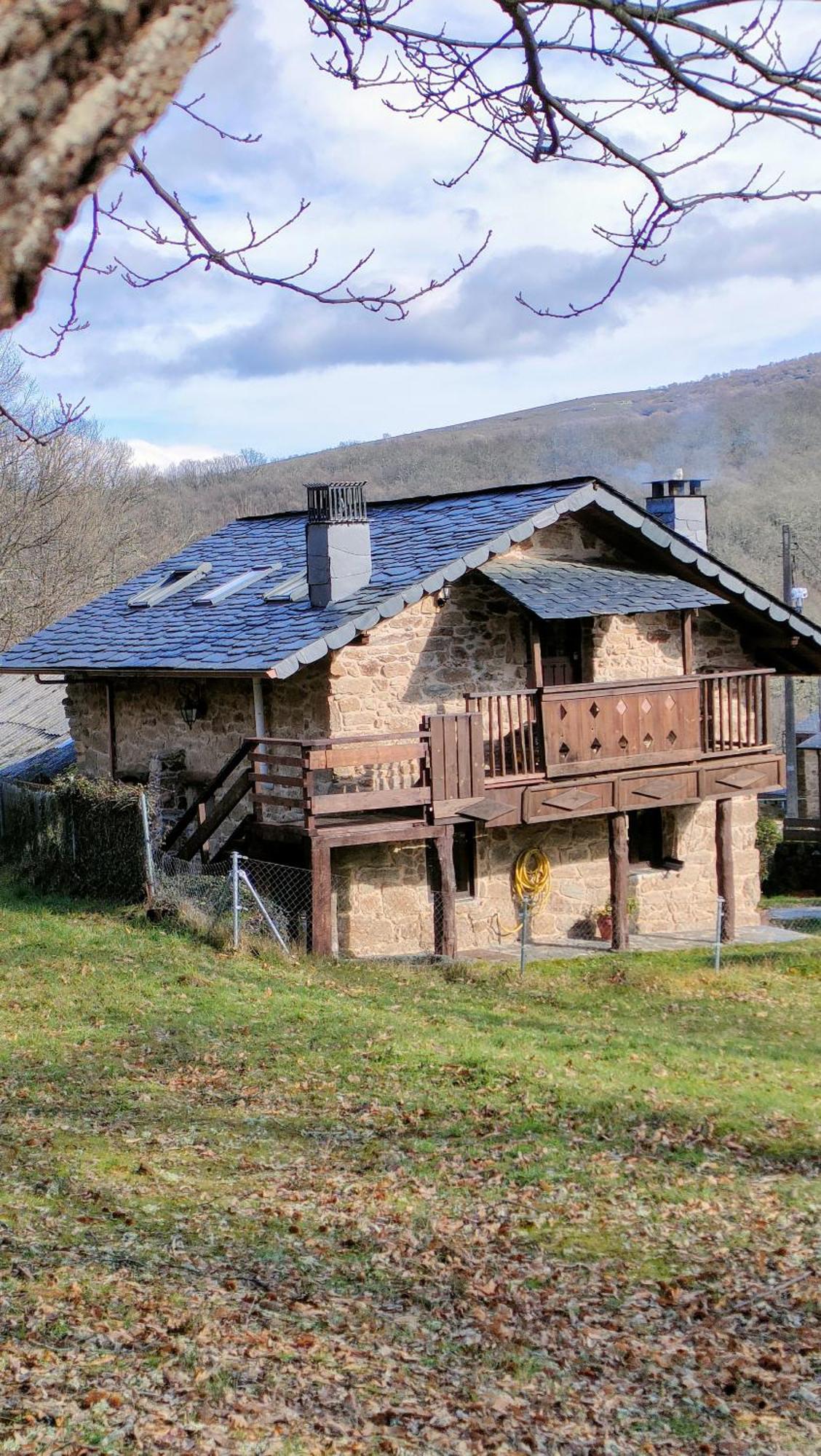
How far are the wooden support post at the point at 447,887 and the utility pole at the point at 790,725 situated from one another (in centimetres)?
1630

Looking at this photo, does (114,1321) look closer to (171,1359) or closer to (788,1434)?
(171,1359)

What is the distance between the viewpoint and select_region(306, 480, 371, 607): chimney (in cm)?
1723

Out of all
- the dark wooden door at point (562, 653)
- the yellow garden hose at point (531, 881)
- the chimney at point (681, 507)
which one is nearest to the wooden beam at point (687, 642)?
the dark wooden door at point (562, 653)

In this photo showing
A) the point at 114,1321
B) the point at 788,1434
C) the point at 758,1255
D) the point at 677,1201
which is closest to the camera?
the point at 788,1434

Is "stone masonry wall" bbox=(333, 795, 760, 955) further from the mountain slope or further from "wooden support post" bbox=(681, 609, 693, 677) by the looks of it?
the mountain slope

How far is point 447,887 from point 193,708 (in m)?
4.47

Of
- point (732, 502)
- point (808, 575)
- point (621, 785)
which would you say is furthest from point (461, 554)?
point (732, 502)

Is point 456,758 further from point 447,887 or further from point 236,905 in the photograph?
point 236,905

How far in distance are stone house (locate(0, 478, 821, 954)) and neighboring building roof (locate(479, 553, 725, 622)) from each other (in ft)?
0.16

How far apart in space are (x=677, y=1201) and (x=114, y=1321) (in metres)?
3.81

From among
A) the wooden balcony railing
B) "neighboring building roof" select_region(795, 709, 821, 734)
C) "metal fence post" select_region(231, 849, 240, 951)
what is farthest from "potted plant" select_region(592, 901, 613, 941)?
"neighboring building roof" select_region(795, 709, 821, 734)

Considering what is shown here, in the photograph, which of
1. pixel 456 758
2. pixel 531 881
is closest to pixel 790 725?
pixel 531 881

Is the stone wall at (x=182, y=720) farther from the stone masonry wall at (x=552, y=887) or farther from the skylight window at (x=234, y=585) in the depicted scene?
the stone masonry wall at (x=552, y=887)

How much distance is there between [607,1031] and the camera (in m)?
13.2
